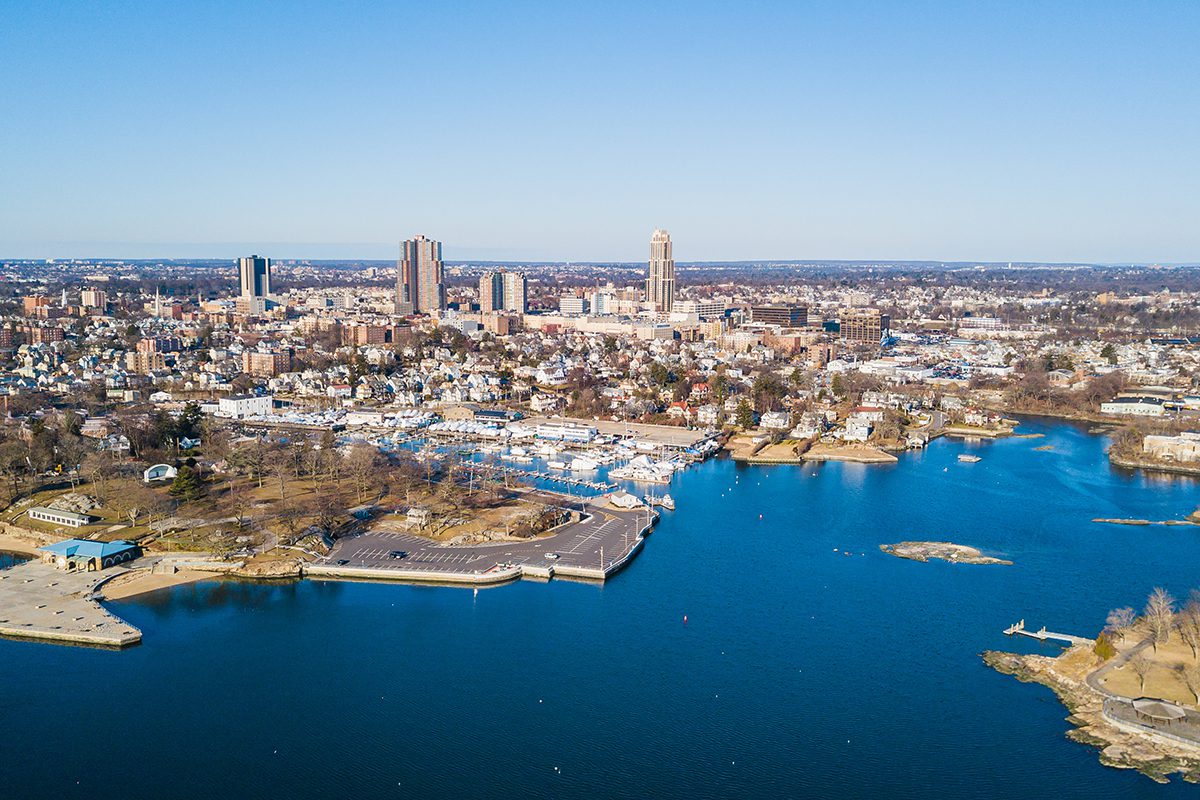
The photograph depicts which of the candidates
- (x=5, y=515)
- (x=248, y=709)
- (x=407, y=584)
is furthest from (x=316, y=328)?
(x=248, y=709)

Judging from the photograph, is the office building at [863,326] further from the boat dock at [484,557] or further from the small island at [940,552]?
the boat dock at [484,557]

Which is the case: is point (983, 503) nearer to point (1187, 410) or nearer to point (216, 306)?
point (1187, 410)

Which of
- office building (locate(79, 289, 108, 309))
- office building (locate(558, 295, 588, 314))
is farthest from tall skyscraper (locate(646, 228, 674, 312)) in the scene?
office building (locate(79, 289, 108, 309))

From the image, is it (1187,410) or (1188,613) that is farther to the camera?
(1187,410)

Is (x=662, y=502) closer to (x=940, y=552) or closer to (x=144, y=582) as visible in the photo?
(x=940, y=552)

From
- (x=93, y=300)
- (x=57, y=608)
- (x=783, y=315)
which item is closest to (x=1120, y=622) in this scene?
(x=57, y=608)

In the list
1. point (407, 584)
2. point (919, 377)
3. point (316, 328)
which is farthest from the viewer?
point (316, 328)
